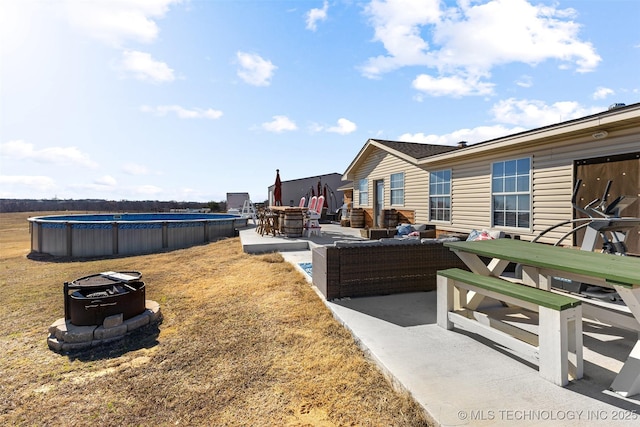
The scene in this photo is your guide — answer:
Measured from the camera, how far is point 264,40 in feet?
25.2

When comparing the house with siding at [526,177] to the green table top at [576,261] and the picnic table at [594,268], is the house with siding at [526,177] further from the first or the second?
the green table top at [576,261]

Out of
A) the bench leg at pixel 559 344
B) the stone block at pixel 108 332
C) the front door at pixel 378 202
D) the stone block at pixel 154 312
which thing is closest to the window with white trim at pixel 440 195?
the front door at pixel 378 202

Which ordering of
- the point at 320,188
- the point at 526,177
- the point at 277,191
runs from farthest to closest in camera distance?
the point at 320,188
the point at 277,191
the point at 526,177

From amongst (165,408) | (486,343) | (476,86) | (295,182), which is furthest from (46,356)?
(295,182)

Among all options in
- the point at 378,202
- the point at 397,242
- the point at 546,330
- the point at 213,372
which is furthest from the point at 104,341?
the point at 378,202

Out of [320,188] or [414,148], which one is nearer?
[414,148]

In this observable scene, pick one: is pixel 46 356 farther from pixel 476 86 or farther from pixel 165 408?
pixel 476 86

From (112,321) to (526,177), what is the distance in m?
7.24

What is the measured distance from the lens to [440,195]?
8.38 m

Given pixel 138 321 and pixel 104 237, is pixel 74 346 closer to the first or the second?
pixel 138 321

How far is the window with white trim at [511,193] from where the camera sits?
5.94 m

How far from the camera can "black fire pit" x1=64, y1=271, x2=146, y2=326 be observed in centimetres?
359

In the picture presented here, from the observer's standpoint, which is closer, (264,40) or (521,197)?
(521,197)

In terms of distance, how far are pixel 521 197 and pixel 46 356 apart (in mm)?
7734
